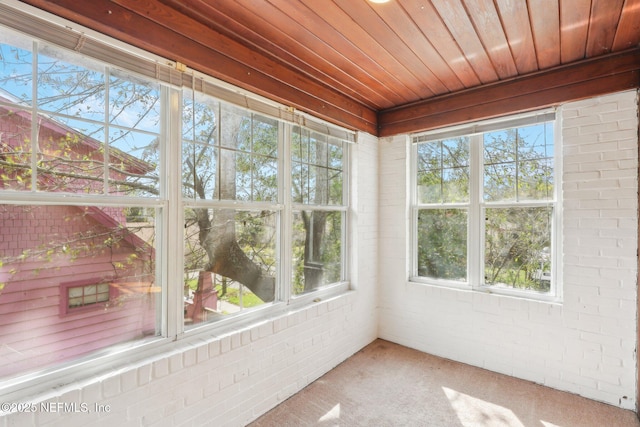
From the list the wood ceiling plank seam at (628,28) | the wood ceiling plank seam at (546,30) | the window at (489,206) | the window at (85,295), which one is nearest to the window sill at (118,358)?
the window at (85,295)

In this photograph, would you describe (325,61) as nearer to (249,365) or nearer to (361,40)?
(361,40)

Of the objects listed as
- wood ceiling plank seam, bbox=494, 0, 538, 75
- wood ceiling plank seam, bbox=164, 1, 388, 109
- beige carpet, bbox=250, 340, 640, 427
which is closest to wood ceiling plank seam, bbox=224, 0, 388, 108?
wood ceiling plank seam, bbox=164, 1, 388, 109

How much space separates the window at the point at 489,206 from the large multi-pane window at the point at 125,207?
63.9 inches

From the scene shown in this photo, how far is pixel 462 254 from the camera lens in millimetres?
3182

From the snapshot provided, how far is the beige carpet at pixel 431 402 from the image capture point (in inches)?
87.2

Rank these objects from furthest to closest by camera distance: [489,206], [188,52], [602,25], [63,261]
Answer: [489,206] → [602,25] → [188,52] → [63,261]

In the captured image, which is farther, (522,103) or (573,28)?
(522,103)

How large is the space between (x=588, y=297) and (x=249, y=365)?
106 inches

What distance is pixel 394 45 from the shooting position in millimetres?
2186

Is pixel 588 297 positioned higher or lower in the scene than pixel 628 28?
lower

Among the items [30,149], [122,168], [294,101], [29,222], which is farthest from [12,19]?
[294,101]

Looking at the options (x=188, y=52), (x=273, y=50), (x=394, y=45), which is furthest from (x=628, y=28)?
(x=188, y=52)

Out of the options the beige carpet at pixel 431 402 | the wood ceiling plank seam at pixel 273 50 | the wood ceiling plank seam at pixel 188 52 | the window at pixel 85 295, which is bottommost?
the beige carpet at pixel 431 402

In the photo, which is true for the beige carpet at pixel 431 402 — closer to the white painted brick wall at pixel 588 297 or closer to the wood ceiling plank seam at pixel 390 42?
the white painted brick wall at pixel 588 297
